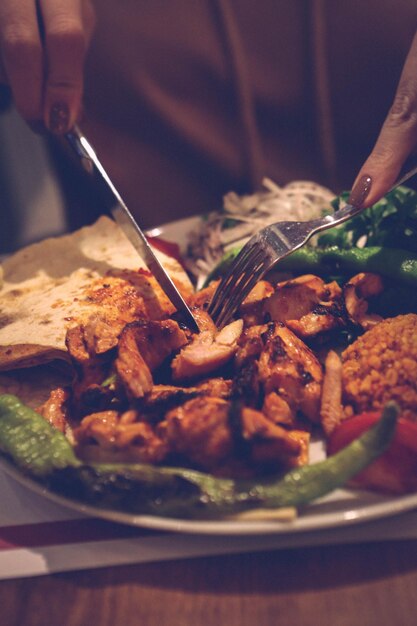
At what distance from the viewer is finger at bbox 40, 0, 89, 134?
2809 millimetres

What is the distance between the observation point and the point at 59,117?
2945 millimetres

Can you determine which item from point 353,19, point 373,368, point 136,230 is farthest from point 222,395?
point 353,19

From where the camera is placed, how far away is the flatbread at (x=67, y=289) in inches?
104

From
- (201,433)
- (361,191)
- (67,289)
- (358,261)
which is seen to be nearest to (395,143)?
(361,191)

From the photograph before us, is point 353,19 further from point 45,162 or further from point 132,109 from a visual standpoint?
point 45,162

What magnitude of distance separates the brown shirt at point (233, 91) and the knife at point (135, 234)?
2.31 metres

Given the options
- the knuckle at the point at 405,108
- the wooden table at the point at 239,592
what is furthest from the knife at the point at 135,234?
the knuckle at the point at 405,108

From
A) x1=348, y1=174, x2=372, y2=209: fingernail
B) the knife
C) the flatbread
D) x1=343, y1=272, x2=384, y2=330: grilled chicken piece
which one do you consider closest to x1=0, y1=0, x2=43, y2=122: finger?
the knife

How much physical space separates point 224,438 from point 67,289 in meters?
1.50

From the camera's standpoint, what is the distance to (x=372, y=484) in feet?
6.06

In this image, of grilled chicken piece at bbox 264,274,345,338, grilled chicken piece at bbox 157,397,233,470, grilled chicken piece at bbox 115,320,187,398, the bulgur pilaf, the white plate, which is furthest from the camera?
grilled chicken piece at bbox 264,274,345,338

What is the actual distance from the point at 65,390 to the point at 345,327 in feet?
4.38

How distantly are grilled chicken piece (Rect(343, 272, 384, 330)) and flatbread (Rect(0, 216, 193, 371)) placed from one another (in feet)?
2.94

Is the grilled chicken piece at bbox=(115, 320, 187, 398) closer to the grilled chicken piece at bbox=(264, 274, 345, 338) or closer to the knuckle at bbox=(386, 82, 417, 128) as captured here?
the grilled chicken piece at bbox=(264, 274, 345, 338)
